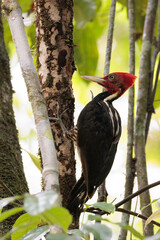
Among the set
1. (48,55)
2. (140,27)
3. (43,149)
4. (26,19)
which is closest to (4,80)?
(48,55)

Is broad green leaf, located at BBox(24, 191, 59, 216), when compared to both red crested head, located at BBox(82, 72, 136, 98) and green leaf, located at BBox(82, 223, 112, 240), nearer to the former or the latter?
green leaf, located at BBox(82, 223, 112, 240)

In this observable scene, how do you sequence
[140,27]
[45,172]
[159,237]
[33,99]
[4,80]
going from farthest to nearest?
1. [140,27]
2. [4,80]
3. [33,99]
4. [45,172]
5. [159,237]

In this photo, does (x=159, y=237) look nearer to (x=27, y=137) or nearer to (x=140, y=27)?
(x=140, y=27)

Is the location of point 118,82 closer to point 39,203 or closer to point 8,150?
point 8,150

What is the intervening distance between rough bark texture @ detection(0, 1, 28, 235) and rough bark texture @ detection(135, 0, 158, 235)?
2.99 ft

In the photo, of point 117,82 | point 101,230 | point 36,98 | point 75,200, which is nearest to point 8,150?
point 75,200

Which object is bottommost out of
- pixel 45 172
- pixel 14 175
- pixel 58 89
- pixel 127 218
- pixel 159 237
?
pixel 127 218

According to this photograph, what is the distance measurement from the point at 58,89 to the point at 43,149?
0.81 meters

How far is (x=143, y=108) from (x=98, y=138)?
26.0 inches

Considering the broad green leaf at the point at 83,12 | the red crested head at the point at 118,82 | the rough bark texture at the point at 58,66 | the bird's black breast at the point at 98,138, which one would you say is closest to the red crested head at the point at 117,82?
the red crested head at the point at 118,82

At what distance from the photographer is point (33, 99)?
1.39 m

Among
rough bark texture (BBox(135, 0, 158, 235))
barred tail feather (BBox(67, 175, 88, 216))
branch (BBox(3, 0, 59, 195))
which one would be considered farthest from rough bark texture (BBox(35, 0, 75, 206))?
rough bark texture (BBox(135, 0, 158, 235))

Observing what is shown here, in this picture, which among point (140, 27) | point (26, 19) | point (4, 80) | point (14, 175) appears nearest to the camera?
point (14, 175)

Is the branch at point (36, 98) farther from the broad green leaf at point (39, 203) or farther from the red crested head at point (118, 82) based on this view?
the red crested head at point (118, 82)
